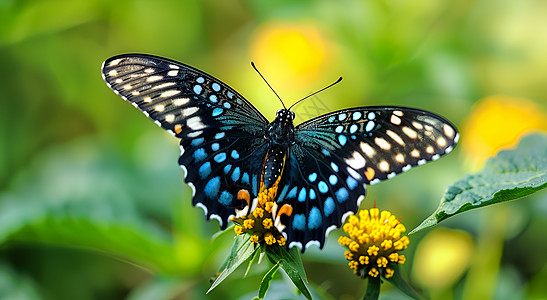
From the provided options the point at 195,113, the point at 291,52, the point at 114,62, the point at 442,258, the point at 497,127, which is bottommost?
the point at 442,258

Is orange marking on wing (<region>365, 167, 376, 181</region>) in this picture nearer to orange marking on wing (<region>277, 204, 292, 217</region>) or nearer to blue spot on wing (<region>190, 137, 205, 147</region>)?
orange marking on wing (<region>277, 204, 292, 217</region>)

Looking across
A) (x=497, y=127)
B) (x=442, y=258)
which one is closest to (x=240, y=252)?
(x=442, y=258)

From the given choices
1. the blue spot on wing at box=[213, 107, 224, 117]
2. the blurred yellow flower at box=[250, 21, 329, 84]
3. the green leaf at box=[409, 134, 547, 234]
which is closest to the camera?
the green leaf at box=[409, 134, 547, 234]

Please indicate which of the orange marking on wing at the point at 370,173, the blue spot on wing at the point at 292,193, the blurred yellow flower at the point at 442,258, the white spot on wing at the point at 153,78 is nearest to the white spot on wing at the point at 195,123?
the white spot on wing at the point at 153,78

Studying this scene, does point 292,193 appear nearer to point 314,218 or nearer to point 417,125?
point 314,218

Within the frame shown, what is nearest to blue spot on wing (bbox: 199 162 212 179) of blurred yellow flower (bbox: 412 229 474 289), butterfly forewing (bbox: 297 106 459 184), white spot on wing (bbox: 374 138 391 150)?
butterfly forewing (bbox: 297 106 459 184)

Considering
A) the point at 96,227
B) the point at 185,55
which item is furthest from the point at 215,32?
the point at 96,227

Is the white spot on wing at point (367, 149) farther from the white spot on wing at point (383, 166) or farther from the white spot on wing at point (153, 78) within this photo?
the white spot on wing at point (153, 78)
